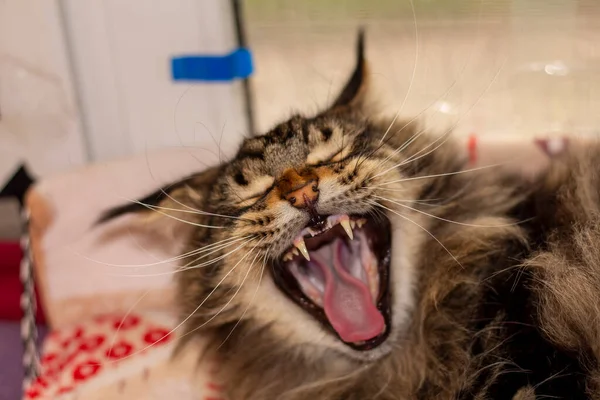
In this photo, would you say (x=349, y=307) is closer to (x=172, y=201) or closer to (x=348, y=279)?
(x=348, y=279)

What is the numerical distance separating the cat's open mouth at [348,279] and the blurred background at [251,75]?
41 cm

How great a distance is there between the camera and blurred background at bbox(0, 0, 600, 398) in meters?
1.63

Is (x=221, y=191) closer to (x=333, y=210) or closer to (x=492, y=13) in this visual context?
(x=333, y=210)

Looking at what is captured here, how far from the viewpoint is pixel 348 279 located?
118 centimetres

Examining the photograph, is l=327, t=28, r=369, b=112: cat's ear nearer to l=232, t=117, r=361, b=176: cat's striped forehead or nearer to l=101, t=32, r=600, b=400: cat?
l=101, t=32, r=600, b=400: cat

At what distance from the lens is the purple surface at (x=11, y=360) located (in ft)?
5.60

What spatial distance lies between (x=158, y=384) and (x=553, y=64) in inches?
56.3

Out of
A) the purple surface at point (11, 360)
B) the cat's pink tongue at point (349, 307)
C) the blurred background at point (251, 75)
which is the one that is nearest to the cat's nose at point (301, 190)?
the cat's pink tongue at point (349, 307)

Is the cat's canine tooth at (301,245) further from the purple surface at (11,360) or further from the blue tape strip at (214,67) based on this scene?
the purple surface at (11,360)

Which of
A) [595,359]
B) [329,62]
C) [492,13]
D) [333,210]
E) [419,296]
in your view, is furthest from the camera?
[329,62]

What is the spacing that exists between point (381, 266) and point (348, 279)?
0.07m

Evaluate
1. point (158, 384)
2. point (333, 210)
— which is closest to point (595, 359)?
point (333, 210)

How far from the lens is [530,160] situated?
1.76m

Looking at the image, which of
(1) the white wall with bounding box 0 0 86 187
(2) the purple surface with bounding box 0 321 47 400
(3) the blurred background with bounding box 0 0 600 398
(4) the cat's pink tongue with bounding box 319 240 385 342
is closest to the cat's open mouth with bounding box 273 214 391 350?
(4) the cat's pink tongue with bounding box 319 240 385 342
